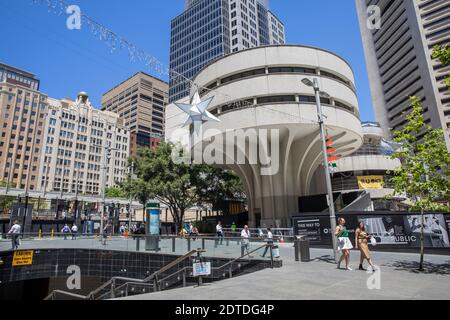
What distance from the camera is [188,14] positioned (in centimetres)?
11738

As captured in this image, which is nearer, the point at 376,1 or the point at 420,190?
the point at 420,190

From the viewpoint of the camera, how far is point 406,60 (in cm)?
9606

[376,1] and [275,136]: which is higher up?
[376,1]

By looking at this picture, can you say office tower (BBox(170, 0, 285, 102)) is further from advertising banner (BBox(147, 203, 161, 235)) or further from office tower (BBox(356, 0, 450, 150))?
advertising banner (BBox(147, 203, 161, 235))

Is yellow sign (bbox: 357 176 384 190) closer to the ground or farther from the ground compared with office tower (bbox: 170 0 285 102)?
closer to the ground

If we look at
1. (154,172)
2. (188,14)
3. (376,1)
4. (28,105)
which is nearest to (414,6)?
(376,1)

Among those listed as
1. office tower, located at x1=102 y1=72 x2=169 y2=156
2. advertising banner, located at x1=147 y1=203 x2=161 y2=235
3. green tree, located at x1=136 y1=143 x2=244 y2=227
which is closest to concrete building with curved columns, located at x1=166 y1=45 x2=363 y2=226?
green tree, located at x1=136 y1=143 x2=244 y2=227

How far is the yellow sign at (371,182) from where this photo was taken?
202 ft

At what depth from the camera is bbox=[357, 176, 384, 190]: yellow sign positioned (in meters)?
61.6

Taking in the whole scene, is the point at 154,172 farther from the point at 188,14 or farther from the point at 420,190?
the point at 188,14

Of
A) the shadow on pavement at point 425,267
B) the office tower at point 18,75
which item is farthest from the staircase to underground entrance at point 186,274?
the office tower at point 18,75

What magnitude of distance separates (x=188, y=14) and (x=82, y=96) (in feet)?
170

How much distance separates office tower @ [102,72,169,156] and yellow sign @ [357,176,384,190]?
3650 inches

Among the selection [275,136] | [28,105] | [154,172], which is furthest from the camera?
[28,105]
